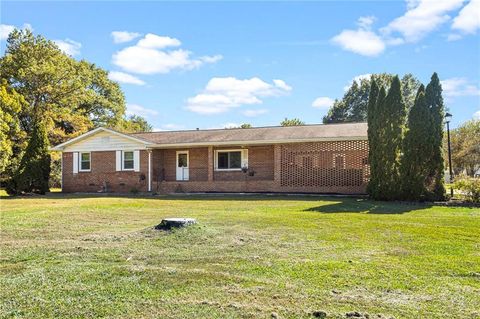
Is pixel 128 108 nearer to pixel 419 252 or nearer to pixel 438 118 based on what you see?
pixel 438 118

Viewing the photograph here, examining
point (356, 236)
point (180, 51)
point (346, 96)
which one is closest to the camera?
point (356, 236)

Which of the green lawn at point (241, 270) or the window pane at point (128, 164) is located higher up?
the window pane at point (128, 164)

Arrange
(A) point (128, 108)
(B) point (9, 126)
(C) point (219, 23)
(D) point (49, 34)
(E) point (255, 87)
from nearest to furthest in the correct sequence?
(C) point (219, 23) < (B) point (9, 126) < (D) point (49, 34) < (E) point (255, 87) < (A) point (128, 108)

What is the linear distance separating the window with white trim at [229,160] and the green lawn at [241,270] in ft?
43.1

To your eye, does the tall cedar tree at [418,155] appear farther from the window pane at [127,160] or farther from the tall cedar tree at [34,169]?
the tall cedar tree at [34,169]

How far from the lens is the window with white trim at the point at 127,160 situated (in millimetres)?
22688

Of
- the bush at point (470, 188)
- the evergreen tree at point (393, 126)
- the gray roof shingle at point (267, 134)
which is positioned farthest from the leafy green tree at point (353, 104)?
the bush at point (470, 188)

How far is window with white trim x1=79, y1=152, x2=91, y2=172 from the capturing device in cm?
2367

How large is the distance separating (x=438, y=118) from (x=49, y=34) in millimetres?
31774

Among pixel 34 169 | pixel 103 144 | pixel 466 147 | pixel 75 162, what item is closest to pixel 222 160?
pixel 103 144

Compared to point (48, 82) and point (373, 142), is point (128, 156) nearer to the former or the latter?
point (373, 142)

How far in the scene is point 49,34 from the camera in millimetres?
34625

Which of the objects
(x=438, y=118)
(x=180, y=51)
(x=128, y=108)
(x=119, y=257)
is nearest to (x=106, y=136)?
(x=180, y=51)

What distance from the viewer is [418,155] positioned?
14.9m
